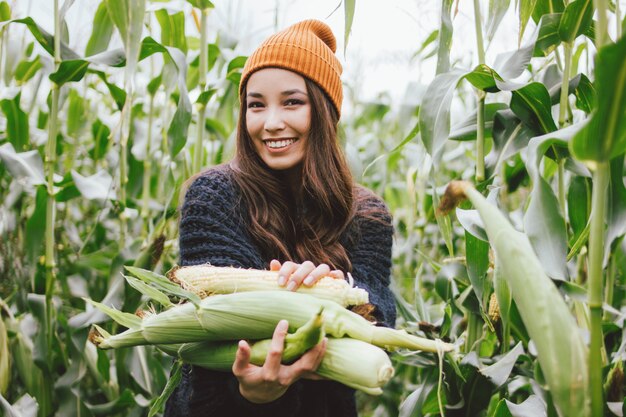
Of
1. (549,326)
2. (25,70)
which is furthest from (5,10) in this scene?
(549,326)

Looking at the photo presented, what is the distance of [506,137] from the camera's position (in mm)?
1548

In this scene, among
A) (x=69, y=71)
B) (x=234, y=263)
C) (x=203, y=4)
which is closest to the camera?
(x=234, y=263)

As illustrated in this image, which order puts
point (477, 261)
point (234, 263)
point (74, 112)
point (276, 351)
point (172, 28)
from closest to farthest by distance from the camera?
point (276, 351), point (234, 263), point (477, 261), point (172, 28), point (74, 112)

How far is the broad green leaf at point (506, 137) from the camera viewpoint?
1.50m

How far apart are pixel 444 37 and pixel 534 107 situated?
0.85 ft

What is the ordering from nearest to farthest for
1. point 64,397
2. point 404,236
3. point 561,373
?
point 561,373 → point 64,397 → point 404,236

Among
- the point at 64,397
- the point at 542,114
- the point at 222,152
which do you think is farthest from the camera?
the point at 222,152

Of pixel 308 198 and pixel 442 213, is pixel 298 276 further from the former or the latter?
pixel 308 198

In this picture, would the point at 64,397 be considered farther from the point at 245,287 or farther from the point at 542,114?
the point at 542,114

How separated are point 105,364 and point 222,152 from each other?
2.94ft

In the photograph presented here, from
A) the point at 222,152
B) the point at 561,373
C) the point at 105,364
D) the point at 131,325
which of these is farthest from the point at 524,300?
the point at 222,152

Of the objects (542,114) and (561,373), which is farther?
(542,114)

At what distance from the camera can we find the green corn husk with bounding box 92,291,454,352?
3.30ft

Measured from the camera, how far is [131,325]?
43.1 inches
